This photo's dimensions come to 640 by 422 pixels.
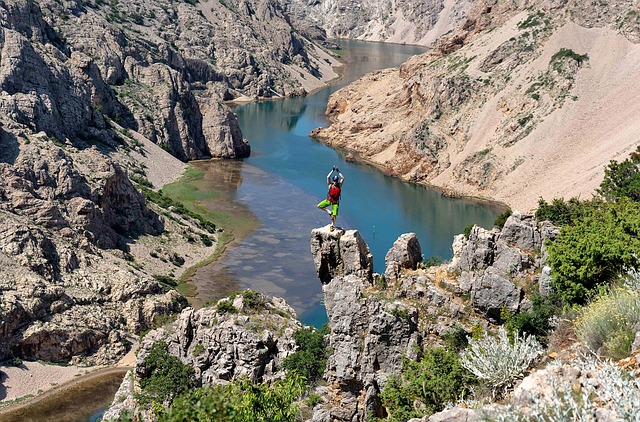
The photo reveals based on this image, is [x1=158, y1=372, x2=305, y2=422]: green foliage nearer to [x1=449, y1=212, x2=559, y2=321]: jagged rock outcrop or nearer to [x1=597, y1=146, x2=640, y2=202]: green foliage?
[x1=449, y1=212, x2=559, y2=321]: jagged rock outcrop

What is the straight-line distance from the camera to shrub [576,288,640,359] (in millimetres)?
16922

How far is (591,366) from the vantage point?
14.4 metres

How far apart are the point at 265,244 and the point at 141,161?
1288 inches

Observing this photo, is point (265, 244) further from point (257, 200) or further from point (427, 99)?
point (427, 99)

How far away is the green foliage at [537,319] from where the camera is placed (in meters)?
→ 25.6

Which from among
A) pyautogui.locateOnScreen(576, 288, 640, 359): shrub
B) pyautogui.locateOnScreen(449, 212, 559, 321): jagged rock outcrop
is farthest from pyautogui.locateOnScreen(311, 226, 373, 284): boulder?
pyautogui.locateOnScreen(576, 288, 640, 359): shrub

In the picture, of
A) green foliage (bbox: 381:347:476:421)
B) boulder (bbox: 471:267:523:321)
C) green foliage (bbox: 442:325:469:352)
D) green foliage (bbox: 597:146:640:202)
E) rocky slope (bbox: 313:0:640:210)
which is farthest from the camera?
rocky slope (bbox: 313:0:640:210)

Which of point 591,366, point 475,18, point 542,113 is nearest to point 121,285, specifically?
point 591,366

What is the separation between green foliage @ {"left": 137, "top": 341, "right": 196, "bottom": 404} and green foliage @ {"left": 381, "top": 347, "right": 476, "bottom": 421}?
968 centimetres

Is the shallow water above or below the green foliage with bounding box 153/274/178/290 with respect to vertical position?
below

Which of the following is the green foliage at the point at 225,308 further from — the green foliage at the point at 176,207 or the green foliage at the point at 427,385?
the green foliage at the point at 176,207

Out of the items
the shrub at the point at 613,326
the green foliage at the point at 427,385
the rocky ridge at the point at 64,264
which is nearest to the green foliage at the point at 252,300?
the green foliage at the point at 427,385

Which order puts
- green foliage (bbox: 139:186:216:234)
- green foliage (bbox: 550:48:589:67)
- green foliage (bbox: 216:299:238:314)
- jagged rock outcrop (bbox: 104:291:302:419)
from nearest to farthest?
jagged rock outcrop (bbox: 104:291:302:419)
green foliage (bbox: 216:299:238:314)
green foliage (bbox: 139:186:216:234)
green foliage (bbox: 550:48:589:67)

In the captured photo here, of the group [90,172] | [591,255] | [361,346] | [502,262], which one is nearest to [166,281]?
[90,172]
